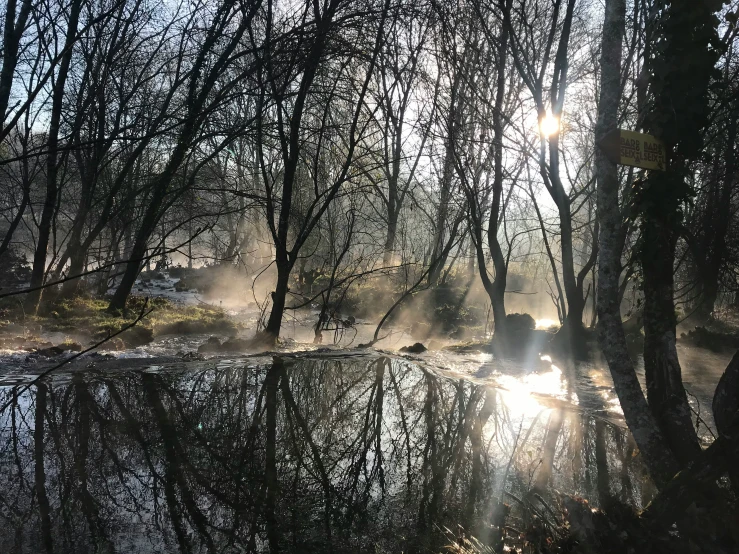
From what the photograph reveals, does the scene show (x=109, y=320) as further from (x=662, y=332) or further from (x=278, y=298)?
(x=662, y=332)

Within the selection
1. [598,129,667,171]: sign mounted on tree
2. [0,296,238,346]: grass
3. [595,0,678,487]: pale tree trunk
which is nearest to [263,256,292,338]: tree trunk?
[0,296,238,346]: grass

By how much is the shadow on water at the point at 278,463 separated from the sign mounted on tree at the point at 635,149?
2172mm

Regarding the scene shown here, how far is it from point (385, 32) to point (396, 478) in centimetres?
779

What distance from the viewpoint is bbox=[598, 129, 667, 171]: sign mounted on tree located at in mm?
3592

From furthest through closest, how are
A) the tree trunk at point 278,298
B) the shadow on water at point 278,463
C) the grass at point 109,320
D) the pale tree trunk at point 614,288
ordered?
1. the grass at point 109,320
2. the tree trunk at point 278,298
3. the pale tree trunk at point 614,288
4. the shadow on water at point 278,463

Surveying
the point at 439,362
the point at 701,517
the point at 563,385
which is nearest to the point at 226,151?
the point at 439,362

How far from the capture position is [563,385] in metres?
7.66

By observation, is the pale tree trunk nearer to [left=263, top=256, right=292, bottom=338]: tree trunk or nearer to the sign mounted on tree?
the sign mounted on tree

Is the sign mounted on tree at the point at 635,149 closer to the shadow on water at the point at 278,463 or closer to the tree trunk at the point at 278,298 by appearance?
the shadow on water at the point at 278,463

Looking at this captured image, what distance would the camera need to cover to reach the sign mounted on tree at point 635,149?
11.8ft

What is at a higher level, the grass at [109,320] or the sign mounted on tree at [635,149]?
the sign mounted on tree at [635,149]

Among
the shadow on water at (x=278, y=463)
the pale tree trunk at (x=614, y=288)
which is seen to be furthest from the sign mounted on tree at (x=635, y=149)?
the shadow on water at (x=278, y=463)

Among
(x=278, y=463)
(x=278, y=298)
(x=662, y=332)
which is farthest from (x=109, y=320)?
(x=662, y=332)

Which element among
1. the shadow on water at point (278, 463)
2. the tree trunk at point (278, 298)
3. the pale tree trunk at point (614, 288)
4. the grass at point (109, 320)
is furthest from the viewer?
the grass at point (109, 320)
